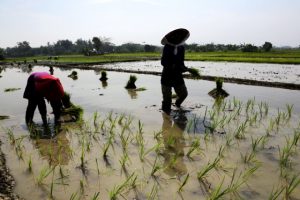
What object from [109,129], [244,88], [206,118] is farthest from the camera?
[244,88]

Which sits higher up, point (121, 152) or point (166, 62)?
point (166, 62)

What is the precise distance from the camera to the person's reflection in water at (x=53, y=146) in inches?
140

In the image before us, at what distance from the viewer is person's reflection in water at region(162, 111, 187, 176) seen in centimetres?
321

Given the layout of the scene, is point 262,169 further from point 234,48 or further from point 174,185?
point 234,48

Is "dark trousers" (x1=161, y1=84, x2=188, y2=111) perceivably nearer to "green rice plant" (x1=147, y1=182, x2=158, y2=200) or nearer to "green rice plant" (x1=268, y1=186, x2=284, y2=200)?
"green rice plant" (x1=147, y1=182, x2=158, y2=200)

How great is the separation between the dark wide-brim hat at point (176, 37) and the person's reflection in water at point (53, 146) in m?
2.37

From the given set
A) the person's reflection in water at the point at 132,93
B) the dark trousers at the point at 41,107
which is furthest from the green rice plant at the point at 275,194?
the person's reflection in water at the point at 132,93

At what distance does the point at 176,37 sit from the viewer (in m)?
5.60

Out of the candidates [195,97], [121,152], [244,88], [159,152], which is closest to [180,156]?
[159,152]

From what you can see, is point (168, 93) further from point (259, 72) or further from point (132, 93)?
point (259, 72)

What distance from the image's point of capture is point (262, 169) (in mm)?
3150

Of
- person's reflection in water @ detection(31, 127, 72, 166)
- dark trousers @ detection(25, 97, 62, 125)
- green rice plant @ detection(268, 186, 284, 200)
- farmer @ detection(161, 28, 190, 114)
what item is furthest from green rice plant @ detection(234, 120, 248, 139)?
dark trousers @ detection(25, 97, 62, 125)

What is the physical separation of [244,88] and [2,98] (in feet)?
21.7

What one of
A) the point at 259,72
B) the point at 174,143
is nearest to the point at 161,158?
the point at 174,143
